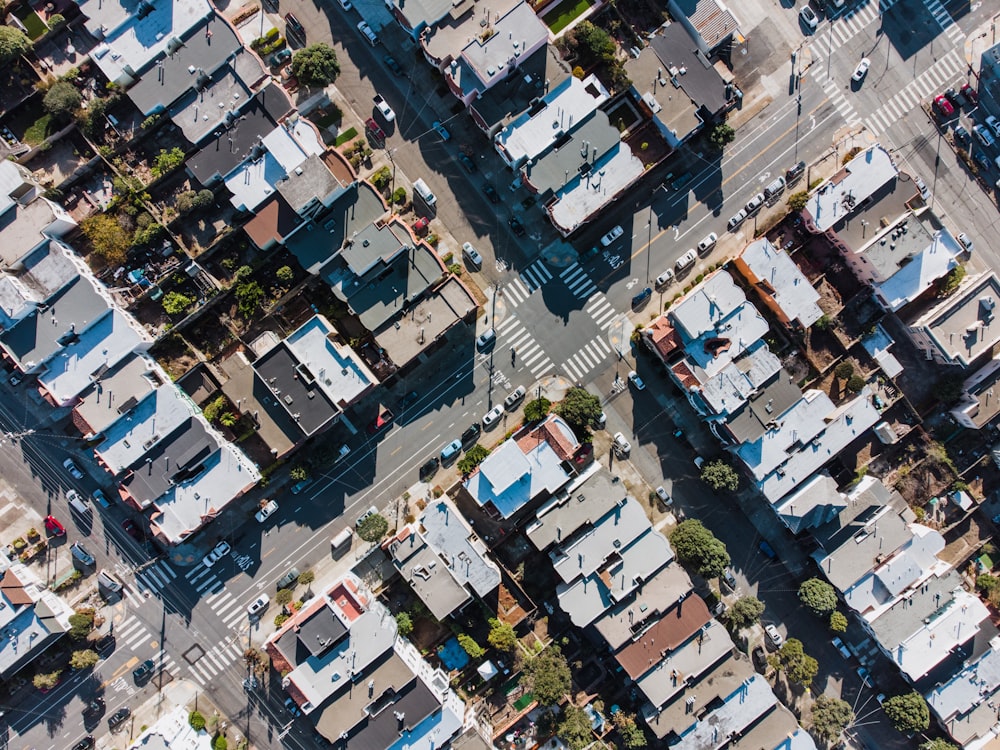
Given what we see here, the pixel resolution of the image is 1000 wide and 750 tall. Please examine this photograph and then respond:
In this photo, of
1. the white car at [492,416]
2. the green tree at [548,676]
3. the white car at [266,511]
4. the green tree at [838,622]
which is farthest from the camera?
the white car at [492,416]

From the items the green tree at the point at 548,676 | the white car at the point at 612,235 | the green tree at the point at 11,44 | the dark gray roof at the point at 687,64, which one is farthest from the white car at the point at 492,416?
the green tree at the point at 11,44

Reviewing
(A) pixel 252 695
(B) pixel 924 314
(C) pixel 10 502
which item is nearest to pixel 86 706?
(A) pixel 252 695

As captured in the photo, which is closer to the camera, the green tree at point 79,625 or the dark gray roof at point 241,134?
the dark gray roof at point 241,134

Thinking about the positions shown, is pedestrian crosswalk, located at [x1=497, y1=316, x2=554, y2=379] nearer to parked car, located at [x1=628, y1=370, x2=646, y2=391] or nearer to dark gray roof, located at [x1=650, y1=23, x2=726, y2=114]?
parked car, located at [x1=628, y1=370, x2=646, y2=391]

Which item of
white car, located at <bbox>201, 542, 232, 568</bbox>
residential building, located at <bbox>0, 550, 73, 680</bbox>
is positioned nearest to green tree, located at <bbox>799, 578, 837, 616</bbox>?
white car, located at <bbox>201, 542, 232, 568</bbox>

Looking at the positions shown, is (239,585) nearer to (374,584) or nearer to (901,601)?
(374,584)

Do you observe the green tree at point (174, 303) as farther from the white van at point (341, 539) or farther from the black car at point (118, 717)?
the black car at point (118, 717)
